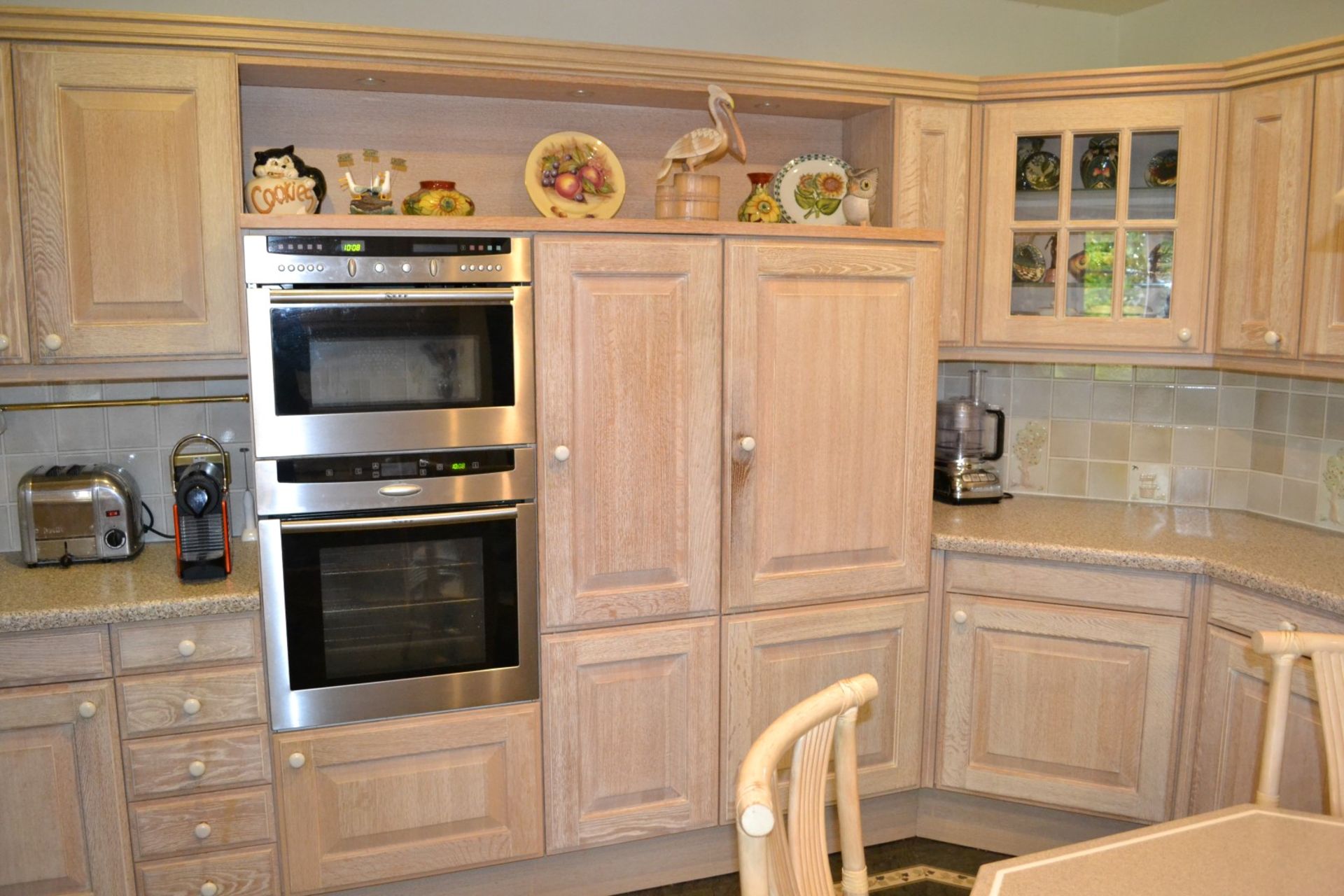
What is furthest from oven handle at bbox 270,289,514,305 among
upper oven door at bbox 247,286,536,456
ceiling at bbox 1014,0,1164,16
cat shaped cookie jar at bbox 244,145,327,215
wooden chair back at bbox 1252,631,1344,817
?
ceiling at bbox 1014,0,1164,16

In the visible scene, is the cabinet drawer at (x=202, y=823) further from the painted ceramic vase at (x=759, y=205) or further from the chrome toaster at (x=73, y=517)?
the painted ceramic vase at (x=759, y=205)

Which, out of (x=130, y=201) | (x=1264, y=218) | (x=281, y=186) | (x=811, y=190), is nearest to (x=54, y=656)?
(x=130, y=201)

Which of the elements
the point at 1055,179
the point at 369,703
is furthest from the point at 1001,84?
the point at 369,703

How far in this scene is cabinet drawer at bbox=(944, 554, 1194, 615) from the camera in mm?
2479

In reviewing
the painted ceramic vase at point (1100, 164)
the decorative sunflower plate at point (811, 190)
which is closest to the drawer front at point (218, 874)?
the decorative sunflower plate at point (811, 190)

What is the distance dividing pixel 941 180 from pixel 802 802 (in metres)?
2.05

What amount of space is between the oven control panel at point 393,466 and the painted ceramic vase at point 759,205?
903 millimetres

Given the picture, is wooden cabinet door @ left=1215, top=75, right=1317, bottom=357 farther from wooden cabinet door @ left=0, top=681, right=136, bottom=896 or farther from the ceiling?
wooden cabinet door @ left=0, top=681, right=136, bottom=896

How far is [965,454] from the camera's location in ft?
10.1

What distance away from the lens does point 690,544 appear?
2443 millimetres

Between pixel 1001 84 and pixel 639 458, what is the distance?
56.5 inches

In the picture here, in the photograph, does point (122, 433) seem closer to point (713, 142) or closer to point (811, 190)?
point (713, 142)

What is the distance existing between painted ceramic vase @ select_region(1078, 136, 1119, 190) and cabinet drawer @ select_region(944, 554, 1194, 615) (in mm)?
A: 1025

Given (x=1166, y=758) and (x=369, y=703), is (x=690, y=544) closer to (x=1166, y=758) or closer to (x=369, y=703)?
(x=369, y=703)
